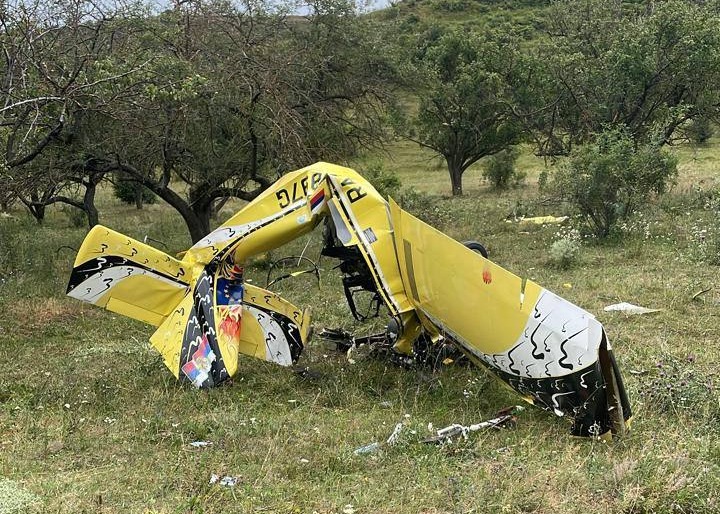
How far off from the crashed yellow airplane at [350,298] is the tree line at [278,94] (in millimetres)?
2351

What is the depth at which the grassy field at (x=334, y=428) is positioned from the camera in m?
4.04

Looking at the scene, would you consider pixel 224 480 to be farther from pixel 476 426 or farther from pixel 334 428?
pixel 476 426

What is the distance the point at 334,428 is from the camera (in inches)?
217

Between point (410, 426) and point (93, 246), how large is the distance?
3653 mm

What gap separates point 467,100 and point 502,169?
10.7ft

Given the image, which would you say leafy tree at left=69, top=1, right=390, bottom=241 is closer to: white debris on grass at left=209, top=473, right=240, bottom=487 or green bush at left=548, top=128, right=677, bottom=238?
green bush at left=548, top=128, right=677, bottom=238

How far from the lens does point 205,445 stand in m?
5.14

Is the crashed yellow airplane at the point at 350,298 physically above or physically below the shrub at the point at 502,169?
above

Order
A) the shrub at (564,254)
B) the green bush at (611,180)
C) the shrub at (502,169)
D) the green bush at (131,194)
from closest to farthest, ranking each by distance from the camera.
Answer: the shrub at (564,254), the green bush at (611,180), the green bush at (131,194), the shrub at (502,169)

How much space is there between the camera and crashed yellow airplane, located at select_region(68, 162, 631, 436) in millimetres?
5168

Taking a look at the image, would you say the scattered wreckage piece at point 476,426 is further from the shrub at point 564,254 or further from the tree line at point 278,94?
the shrub at point 564,254

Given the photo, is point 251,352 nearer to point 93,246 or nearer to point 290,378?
point 290,378

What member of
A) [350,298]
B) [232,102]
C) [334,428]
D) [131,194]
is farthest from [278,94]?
[131,194]

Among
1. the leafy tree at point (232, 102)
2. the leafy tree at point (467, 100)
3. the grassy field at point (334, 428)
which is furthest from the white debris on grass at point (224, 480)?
the leafy tree at point (467, 100)
